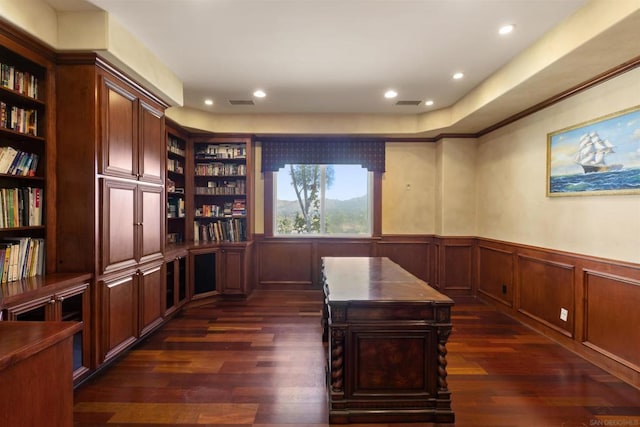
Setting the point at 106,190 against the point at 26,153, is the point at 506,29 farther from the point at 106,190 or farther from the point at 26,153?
the point at 26,153

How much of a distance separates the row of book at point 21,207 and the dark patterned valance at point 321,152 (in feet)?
10.1

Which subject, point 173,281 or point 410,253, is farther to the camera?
point 410,253

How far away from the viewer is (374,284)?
243cm

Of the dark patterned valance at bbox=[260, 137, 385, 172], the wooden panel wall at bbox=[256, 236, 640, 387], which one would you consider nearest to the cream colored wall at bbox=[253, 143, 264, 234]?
the dark patterned valance at bbox=[260, 137, 385, 172]

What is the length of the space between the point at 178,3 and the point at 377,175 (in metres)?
3.64

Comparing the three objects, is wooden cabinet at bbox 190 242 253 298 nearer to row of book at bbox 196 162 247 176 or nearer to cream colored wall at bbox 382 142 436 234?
row of book at bbox 196 162 247 176

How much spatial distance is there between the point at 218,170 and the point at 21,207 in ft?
9.27

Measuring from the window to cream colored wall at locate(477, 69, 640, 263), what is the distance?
179 cm

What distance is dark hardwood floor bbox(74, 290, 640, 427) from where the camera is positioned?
209cm

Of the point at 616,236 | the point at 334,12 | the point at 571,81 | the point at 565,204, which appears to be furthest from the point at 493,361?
Result: the point at 334,12

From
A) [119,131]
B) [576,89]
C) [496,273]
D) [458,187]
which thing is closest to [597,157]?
[576,89]

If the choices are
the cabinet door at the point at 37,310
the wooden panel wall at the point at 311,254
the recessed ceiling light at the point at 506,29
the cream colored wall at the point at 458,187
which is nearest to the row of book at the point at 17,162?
the cabinet door at the point at 37,310

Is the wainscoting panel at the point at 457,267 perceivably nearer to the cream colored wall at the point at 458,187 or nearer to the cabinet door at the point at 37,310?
the cream colored wall at the point at 458,187

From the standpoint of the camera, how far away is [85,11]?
7.84 ft
